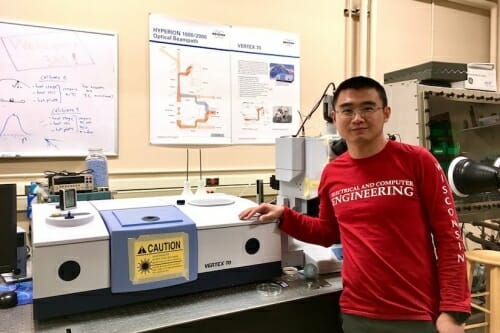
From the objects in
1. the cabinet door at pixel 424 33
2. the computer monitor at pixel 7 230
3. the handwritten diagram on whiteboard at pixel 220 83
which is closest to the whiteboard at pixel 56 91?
the handwritten diagram on whiteboard at pixel 220 83

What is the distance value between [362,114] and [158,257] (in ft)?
2.48

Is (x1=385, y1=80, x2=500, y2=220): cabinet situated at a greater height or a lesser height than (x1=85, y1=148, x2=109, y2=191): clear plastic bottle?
greater

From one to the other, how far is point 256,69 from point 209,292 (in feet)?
6.75

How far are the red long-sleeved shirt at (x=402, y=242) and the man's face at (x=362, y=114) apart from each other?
0.08 m

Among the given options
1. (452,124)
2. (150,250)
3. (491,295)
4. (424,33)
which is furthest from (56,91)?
(424,33)

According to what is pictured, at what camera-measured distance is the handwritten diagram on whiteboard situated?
2.68 m

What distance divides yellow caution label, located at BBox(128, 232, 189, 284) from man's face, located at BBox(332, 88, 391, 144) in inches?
24.1

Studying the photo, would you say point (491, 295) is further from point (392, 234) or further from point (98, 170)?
point (98, 170)

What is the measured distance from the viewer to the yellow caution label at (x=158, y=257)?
114 centimetres

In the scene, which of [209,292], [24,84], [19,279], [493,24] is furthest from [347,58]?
[19,279]

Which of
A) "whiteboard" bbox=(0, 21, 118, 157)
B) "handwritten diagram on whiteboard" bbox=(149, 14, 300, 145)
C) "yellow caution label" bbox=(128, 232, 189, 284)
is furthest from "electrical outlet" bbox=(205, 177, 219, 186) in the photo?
"yellow caution label" bbox=(128, 232, 189, 284)

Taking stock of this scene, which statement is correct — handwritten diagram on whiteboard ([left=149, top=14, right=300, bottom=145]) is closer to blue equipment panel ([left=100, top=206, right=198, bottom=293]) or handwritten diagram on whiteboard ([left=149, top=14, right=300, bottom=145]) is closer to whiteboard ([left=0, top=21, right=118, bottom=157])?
whiteboard ([left=0, top=21, right=118, bottom=157])

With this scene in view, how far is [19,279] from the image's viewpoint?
4.77 ft

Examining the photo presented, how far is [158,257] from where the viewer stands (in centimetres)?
117
